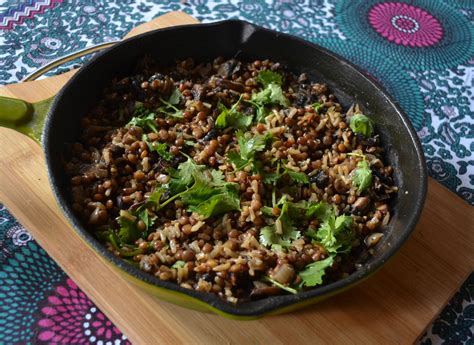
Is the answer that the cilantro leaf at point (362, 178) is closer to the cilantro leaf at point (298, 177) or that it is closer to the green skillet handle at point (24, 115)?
the cilantro leaf at point (298, 177)

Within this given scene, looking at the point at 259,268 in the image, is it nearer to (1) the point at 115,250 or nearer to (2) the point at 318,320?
(2) the point at 318,320

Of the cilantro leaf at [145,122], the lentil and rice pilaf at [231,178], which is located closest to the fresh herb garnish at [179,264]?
the lentil and rice pilaf at [231,178]

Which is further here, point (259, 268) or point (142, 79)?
point (142, 79)

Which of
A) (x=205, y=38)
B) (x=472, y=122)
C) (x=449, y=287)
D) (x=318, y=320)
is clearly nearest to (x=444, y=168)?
(x=472, y=122)

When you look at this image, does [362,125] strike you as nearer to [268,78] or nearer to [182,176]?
[268,78]

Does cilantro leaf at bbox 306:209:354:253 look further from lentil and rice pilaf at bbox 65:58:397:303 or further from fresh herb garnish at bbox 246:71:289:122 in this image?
fresh herb garnish at bbox 246:71:289:122
